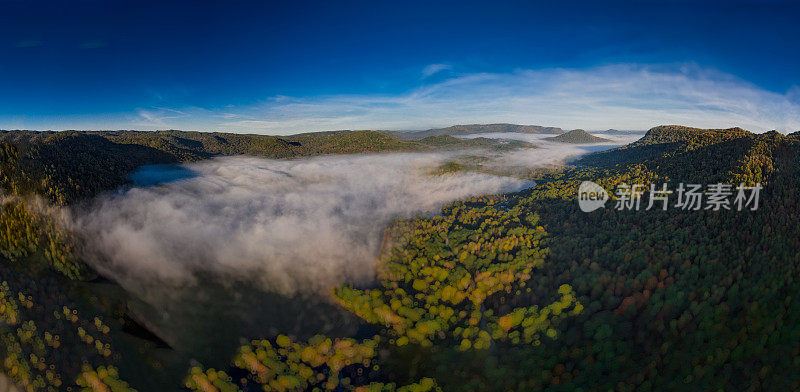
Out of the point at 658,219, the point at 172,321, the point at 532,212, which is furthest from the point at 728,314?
the point at 172,321

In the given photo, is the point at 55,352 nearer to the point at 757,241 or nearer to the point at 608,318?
the point at 608,318

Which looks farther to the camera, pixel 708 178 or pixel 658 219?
pixel 708 178

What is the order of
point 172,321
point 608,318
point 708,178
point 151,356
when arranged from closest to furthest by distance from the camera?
point 151,356, point 608,318, point 172,321, point 708,178

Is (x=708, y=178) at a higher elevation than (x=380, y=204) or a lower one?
higher

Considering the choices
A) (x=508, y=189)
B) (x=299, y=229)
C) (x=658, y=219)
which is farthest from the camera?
(x=508, y=189)

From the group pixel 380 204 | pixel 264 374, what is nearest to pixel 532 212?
pixel 380 204

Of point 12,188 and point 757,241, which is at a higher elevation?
point 12,188

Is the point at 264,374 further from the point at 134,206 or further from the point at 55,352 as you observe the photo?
the point at 134,206

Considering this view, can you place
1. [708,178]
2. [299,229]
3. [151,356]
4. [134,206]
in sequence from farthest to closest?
[299,229], [134,206], [708,178], [151,356]

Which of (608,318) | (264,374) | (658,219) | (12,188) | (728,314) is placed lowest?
(264,374)
